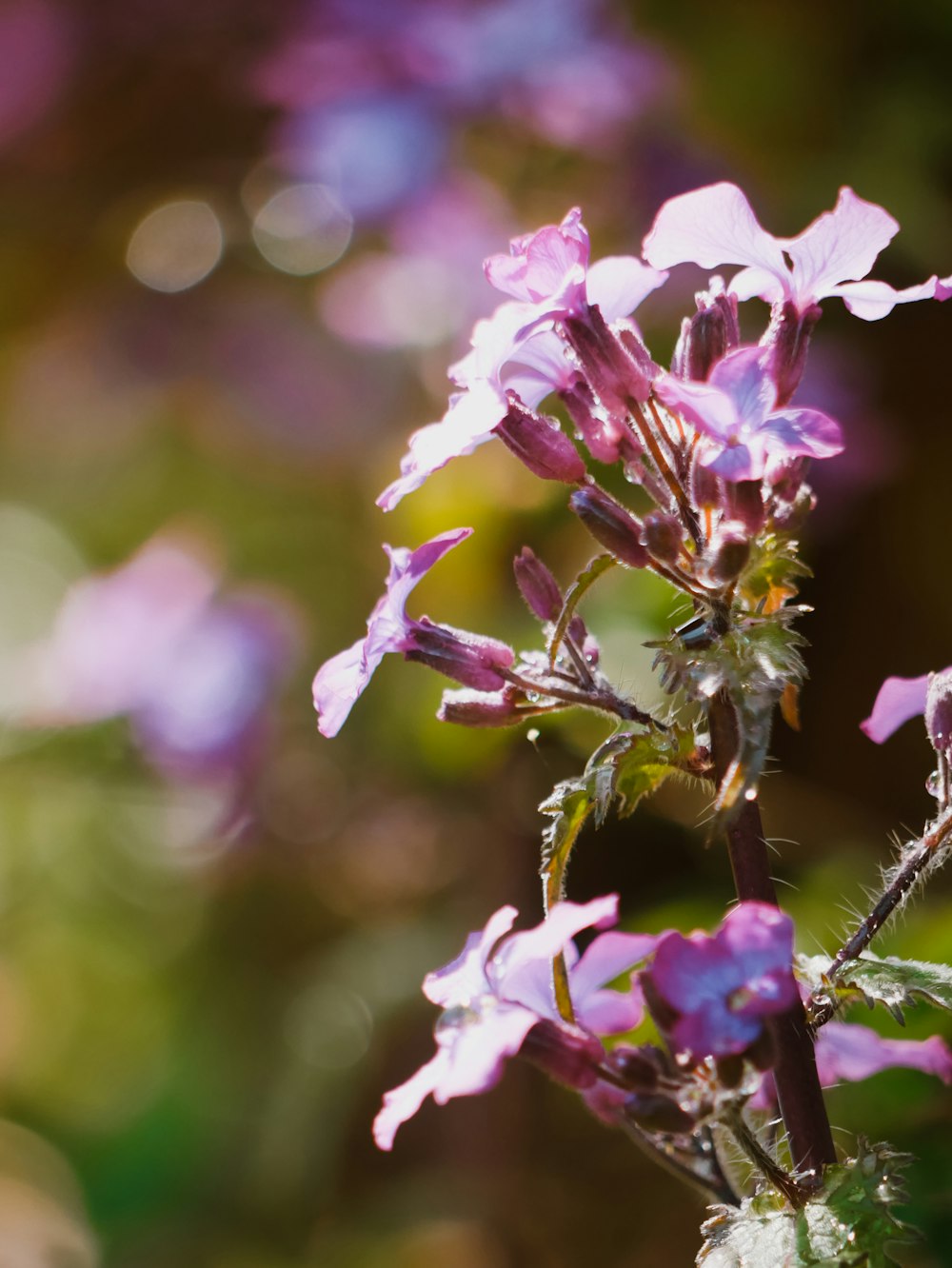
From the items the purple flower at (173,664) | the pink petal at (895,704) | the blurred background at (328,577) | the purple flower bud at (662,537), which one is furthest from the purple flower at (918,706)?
the purple flower at (173,664)

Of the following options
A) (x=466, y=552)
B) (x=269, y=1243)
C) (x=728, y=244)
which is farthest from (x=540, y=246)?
(x=269, y=1243)

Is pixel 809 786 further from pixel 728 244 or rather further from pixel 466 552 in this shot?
pixel 728 244

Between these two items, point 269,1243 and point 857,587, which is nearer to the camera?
point 269,1243

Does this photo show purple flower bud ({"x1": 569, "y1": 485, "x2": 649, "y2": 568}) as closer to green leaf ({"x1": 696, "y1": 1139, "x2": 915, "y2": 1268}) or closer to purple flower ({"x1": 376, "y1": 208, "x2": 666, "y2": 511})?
purple flower ({"x1": 376, "y1": 208, "x2": 666, "y2": 511})

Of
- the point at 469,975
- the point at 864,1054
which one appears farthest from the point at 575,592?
the point at 864,1054

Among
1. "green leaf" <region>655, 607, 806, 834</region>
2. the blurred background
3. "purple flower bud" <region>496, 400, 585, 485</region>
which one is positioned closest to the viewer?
"green leaf" <region>655, 607, 806, 834</region>

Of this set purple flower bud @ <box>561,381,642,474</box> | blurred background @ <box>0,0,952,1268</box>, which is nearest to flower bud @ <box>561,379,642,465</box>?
purple flower bud @ <box>561,381,642,474</box>

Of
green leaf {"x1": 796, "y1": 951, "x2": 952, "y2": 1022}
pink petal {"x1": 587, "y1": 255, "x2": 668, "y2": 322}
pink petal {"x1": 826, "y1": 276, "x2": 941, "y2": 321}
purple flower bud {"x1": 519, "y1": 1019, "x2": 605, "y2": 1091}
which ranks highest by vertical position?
pink petal {"x1": 587, "y1": 255, "x2": 668, "y2": 322}
